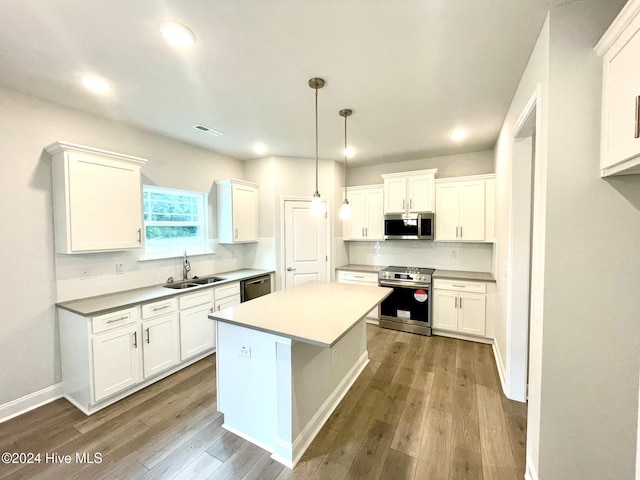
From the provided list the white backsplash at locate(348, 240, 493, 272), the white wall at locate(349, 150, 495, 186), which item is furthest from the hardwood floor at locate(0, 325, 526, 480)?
the white wall at locate(349, 150, 495, 186)

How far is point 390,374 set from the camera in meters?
2.84

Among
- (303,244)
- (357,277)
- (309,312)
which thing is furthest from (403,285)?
(309,312)

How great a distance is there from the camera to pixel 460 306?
3.67 metres

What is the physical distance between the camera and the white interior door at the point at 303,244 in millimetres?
4344

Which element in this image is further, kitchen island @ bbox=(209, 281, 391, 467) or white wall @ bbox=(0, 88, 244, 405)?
white wall @ bbox=(0, 88, 244, 405)

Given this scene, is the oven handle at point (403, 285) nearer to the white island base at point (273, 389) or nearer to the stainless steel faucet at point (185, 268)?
the white island base at point (273, 389)

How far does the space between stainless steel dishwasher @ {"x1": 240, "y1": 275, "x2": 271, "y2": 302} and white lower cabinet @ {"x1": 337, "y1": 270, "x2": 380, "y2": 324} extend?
1.23 metres

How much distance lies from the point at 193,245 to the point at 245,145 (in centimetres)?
164

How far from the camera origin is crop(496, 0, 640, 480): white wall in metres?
1.28

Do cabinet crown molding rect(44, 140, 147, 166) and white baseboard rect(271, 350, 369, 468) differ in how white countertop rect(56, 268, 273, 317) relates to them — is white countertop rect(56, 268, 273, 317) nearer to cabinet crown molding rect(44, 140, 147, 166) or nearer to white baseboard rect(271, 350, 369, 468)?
cabinet crown molding rect(44, 140, 147, 166)

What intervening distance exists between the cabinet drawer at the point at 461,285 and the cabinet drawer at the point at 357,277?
36.2 inches

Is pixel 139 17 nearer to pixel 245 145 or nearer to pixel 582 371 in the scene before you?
pixel 245 145

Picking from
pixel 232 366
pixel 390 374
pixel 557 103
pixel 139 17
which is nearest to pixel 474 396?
pixel 390 374

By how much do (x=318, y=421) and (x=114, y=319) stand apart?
1.99 metres
